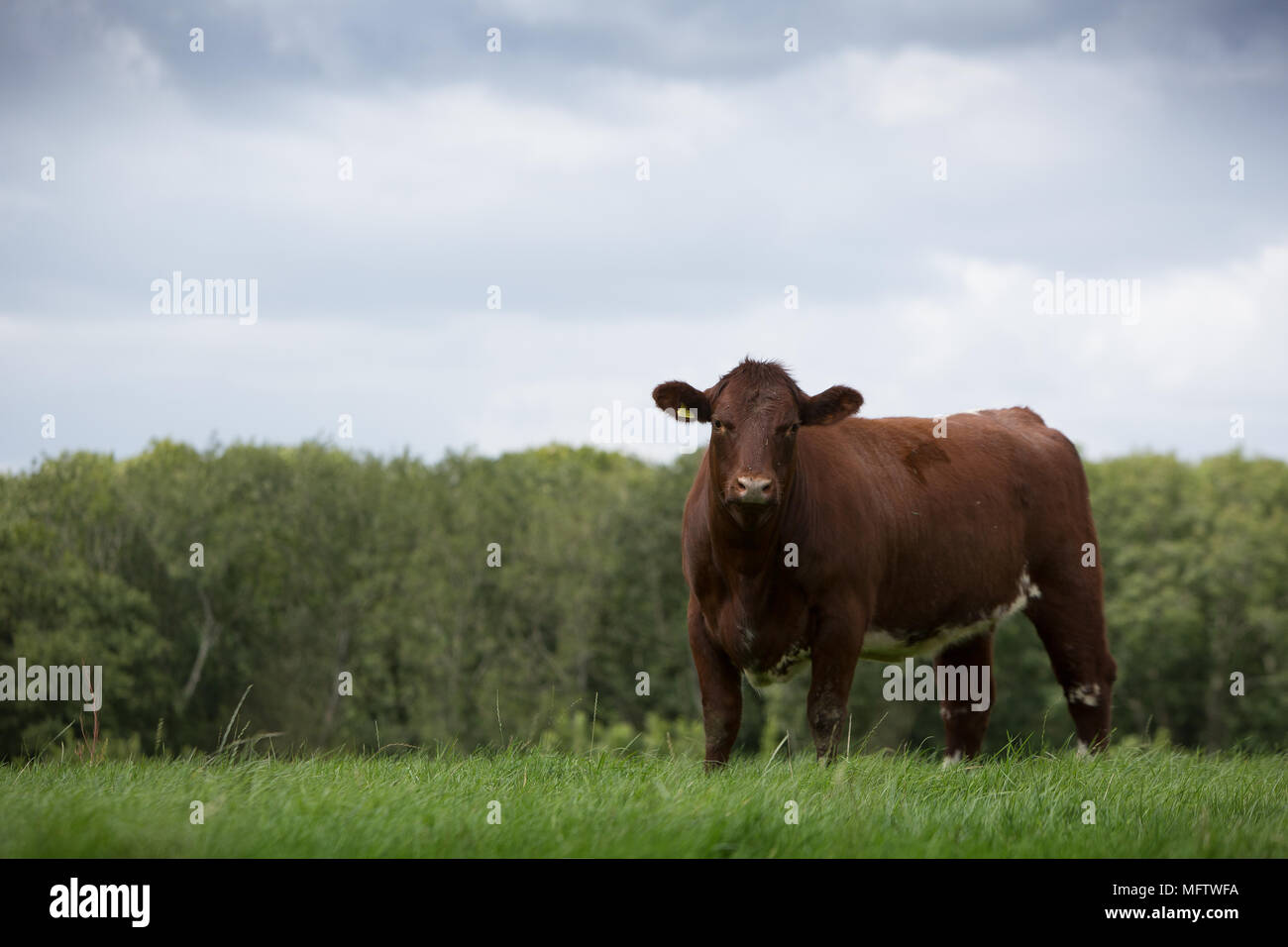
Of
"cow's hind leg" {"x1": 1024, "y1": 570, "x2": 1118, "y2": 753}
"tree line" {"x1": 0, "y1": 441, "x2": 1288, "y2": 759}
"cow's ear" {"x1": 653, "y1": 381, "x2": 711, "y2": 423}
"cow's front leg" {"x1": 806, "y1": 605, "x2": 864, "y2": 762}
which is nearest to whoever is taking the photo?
"cow's front leg" {"x1": 806, "y1": 605, "x2": 864, "y2": 762}

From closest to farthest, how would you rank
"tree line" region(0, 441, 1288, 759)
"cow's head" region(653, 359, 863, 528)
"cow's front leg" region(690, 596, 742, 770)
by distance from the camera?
1. "cow's head" region(653, 359, 863, 528)
2. "cow's front leg" region(690, 596, 742, 770)
3. "tree line" region(0, 441, 1288, 759)

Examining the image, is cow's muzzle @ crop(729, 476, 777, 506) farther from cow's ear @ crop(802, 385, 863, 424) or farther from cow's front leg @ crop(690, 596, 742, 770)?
cow's front leg @ crop(690, 596, 742, 770)

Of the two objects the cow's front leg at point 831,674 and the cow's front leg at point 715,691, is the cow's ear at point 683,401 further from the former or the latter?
the cow's front leg at point 831,674

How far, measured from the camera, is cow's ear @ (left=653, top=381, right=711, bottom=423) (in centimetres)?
873

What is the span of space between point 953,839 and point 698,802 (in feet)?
3.87

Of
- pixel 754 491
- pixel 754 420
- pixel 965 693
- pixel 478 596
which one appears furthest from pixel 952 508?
pixel 478 596

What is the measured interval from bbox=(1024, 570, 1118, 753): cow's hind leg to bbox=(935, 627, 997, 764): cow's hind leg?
22.3 inches

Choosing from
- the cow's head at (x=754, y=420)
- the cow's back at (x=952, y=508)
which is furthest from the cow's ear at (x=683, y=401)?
the cow's back at (x=952, y=508)

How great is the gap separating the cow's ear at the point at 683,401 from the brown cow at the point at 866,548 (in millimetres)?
16

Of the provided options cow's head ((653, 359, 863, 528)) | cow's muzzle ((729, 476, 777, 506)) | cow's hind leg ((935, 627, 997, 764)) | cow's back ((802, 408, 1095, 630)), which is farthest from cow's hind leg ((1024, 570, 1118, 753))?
cow's muzzle ((729, 476, 777, 506))

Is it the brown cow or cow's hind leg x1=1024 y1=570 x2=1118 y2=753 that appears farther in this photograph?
cow's hind leg x1=1024 y1=570 x2=1118 y2=753

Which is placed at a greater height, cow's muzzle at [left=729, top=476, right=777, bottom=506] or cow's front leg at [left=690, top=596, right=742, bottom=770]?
cow's muzzle at [left=729, top=476, right=777, bottom=506]

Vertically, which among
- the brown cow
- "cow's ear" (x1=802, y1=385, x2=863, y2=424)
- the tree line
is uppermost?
"cow's ear" (x1=802, y1=385, x2=863, y2=424)
